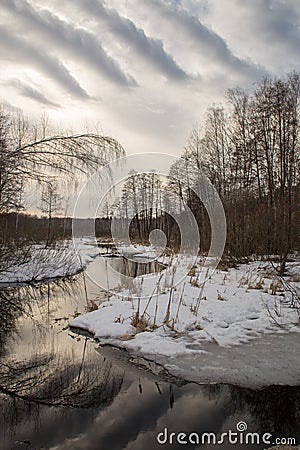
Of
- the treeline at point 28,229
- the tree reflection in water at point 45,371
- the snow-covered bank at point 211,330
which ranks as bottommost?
the tree reflection in water at point 45,371

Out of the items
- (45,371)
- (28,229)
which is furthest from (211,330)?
(28,229)

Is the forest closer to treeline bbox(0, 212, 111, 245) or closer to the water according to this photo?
treeline bbox(0, 212, 111, 245)

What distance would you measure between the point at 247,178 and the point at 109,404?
19663mm

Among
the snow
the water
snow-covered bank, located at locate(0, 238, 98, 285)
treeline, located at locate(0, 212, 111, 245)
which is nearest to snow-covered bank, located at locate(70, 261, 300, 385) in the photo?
the snow

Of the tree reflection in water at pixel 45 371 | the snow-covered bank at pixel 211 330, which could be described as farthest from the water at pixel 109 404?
the snow-covered bank at pixel 211 330

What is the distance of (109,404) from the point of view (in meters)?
4.04

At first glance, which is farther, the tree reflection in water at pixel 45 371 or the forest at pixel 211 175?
the forest at pixel 211 175

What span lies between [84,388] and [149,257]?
48.2 feet

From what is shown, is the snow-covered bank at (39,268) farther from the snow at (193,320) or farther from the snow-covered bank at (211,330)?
the snow-covered bank at (211,330)

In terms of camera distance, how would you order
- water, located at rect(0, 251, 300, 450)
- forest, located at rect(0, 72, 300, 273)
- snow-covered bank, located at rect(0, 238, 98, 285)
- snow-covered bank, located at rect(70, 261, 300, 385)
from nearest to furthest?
water, located at rect(0, 251, 300, 450), snow-covered bank, located at rect(70, 261, 300, 385), forest, located at rect(0, 72, 300, 273), snow-covered bank, located at rect(0, 238, 98, 285)

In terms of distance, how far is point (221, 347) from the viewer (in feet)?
17.8

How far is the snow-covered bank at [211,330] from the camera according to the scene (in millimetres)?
4680

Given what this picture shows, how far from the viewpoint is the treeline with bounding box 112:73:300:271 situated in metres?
12.0

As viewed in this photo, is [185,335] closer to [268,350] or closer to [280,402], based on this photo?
[268,350]
